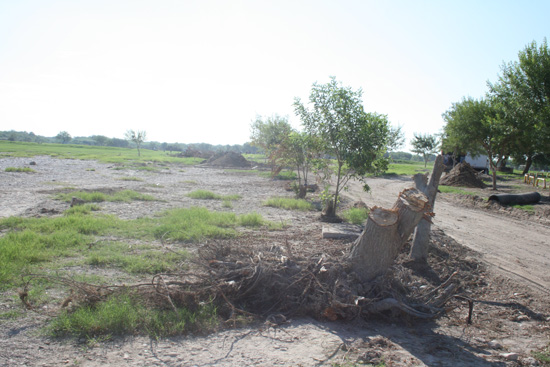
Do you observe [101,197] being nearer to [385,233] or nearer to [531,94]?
[385,233]

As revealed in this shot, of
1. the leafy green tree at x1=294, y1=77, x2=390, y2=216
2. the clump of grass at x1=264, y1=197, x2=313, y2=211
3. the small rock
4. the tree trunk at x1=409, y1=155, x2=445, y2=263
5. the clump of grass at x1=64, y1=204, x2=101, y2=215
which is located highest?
the leafy green tree at x1=294, y1=77, x2=390, y2=216

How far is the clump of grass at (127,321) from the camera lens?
425 centimetres

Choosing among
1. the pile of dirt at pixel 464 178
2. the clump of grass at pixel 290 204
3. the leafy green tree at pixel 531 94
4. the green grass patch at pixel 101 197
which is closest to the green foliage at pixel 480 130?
the pile of dirt at pixel 464 178

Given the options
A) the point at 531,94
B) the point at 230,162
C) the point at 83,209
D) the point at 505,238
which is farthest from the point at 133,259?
the point at 230,162

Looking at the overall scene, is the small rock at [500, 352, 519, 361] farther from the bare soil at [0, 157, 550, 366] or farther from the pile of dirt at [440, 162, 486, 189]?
the pile of dirt at [440, 162, 486, 189]

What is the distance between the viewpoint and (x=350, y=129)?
36.7 feet

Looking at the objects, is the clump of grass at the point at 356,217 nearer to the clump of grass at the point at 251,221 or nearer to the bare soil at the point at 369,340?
the clump of grass at the point at 251,221

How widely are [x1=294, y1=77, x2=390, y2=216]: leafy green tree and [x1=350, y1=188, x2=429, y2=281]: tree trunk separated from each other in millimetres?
5819

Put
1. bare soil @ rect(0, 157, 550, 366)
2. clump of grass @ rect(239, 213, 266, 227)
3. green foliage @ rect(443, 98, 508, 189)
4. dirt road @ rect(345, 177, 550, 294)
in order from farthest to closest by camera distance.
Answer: green foliage @ rect(443, 98, 508, 189), clump of grass @ rect(239, 213, 266, 227), dirt road @ rect(345, 177, 550, 294), bare soil @ rect(0, 157, 550, 366)

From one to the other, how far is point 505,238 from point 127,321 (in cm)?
958

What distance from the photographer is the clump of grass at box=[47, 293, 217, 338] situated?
425cm

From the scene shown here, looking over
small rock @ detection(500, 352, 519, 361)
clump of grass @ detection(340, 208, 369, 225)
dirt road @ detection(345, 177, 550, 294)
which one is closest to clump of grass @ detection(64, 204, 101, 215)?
clump of grass @ detection(340, 208, 369, 225)

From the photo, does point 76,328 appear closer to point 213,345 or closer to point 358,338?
point 213,345

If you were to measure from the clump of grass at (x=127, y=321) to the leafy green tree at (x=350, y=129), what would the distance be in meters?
7.46
